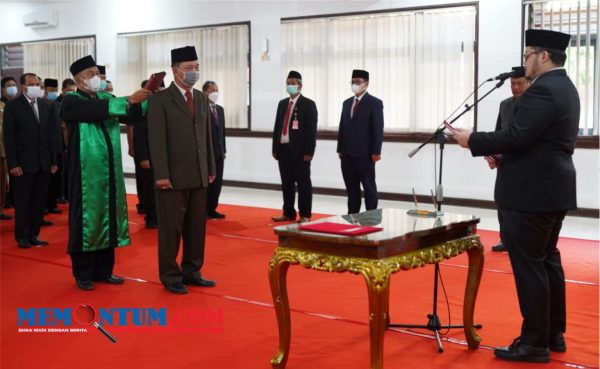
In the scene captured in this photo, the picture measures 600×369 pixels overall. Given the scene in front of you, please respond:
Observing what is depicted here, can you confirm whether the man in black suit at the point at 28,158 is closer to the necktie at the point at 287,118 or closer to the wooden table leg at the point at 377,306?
the necktie at the point at 287,118

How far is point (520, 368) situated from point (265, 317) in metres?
1.43

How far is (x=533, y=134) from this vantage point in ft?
10.2

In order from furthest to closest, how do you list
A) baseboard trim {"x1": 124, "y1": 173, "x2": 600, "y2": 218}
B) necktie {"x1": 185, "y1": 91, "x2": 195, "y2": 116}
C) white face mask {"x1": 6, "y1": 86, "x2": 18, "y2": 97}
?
baseboard trim {"x1": 124, "y1": 173, "x2": 600, "y2": 218}
white face mask {"x1": 6, "y1": 86, "x2": 18, "y2": 97}
necktie {"x1": 185, "y1": 91, "x2": 195, "y2": 116}

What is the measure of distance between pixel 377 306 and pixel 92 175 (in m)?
2.51

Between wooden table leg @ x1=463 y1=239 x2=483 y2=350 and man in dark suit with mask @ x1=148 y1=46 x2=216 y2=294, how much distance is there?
188 cm

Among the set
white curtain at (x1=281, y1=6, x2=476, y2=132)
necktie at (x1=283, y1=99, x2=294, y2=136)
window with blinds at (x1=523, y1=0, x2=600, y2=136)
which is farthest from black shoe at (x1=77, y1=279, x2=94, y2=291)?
window with blinds at (x1=523, y1=0, x2=600, y2=136)

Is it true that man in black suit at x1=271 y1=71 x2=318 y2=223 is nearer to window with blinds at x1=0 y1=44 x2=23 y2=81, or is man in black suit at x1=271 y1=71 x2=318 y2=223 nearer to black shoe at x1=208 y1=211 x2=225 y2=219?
black shoe at x1=208 y1=211 x2=225 y2=219

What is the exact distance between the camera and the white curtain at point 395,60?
8.61 m

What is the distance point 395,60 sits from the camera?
29.8 feet

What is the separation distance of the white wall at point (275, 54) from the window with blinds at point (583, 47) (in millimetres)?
376

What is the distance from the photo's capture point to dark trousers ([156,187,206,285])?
A: 179 inches

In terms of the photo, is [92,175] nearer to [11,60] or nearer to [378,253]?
[378,253]

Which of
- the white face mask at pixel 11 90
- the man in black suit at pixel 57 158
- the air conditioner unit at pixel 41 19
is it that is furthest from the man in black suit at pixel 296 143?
the air conditioner unit at pixel 41 19

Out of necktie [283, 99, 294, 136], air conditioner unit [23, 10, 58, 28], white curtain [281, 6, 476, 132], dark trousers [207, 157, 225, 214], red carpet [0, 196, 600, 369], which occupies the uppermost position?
air conditioner unit [23, 10, 58, 28]
